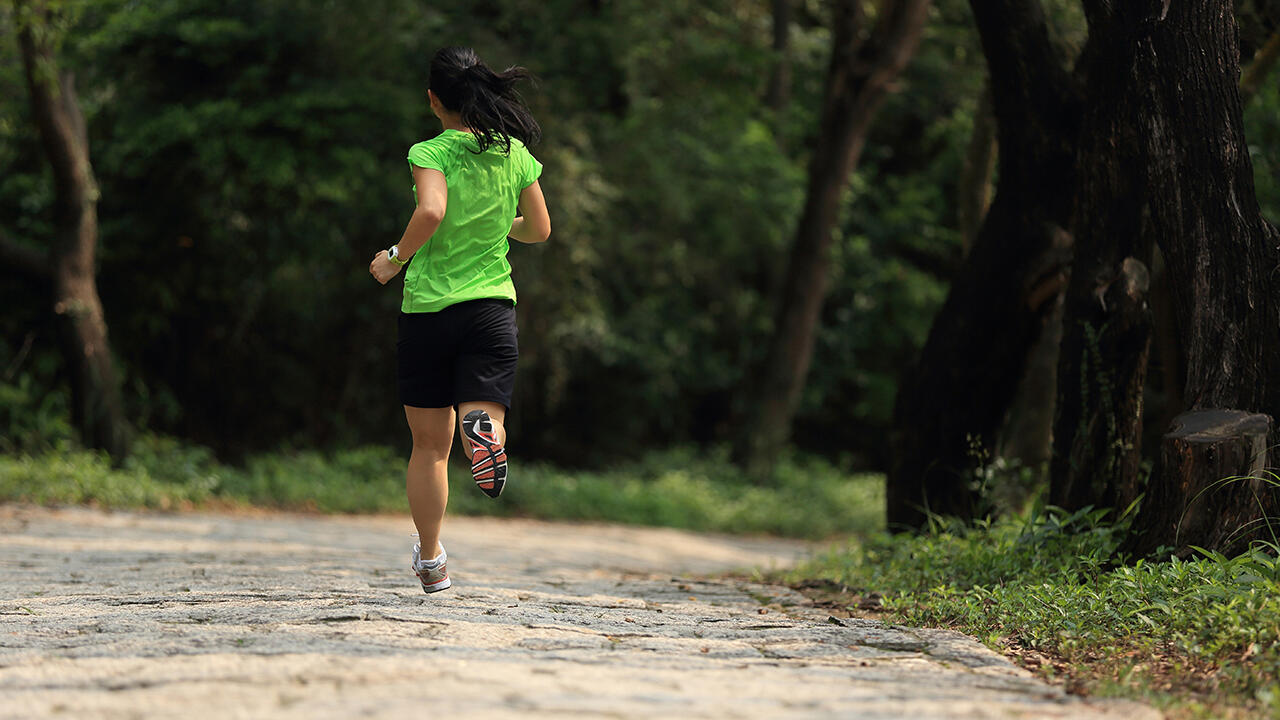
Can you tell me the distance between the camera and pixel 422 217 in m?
4.68

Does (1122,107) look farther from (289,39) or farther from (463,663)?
(289,39)

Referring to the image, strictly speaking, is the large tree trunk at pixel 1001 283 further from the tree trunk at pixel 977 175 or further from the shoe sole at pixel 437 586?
the tree trunk at pixel 977 175

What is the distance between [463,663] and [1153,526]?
308cm

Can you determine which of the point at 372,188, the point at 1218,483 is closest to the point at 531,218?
the point at 1218,483

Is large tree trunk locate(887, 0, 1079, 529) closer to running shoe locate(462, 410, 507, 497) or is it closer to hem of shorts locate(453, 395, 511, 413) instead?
hem of shorts locate(453, 395, 511, 413)

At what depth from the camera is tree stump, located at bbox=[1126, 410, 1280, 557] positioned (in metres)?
4.89

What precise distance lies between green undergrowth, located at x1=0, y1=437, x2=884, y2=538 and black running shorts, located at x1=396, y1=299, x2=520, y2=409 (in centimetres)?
764

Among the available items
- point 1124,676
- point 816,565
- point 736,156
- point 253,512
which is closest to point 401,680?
point 1124,676

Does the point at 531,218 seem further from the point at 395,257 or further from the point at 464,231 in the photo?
the point at 395,257

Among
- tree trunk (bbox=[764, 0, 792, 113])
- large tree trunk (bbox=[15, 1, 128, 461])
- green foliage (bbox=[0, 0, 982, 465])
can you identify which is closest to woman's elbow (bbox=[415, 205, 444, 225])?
green foliage (bbox=[0, 0, 982, 465])

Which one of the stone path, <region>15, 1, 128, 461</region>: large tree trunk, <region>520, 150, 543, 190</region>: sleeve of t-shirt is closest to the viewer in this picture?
the stone path

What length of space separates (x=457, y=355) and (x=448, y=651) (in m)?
1.52

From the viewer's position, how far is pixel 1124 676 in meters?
3.76

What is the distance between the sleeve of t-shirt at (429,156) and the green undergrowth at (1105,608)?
2628mm
